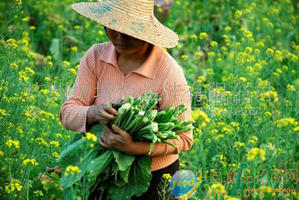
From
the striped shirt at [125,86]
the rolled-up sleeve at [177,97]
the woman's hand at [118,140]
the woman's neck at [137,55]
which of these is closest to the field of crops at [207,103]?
the rolled-up sleeve at [177,97]

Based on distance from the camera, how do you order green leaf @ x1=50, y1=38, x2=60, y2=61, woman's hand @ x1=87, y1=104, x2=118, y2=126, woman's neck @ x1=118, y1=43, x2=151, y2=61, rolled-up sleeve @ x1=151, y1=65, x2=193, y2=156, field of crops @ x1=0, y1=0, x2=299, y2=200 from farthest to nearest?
1. green leaf @ x1=50, y1=38, x2=60, y2=61
2. field of crops @ x1=0, y1=0, x2=299, y2=200
3. woman's neck @ x1=118, y1=43, x2=151, y2=61
4. rolled-up sleeve @ x1=151, y1=65, x2=193, y2=156
5. woman's hand @ x1=87, y1=104, x2=118, y2=126

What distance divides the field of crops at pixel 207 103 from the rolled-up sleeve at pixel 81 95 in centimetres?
39

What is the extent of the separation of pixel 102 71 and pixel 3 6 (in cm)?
362

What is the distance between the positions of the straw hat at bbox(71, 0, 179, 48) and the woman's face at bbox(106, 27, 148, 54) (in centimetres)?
7

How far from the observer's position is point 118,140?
242 centimetres

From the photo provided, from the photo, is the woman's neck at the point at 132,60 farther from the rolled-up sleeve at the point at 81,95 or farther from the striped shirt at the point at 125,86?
the rolled-up sleeve at the point at 81,95

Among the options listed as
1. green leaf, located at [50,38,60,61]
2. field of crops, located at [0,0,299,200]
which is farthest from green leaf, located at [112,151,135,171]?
green leaf, located at [50,38,60,61]

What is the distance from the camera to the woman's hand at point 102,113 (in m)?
2.39

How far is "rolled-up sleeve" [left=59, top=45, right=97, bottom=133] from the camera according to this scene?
2.67 meters

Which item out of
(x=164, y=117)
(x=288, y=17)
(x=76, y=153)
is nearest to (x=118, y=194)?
(x=76, y=153)

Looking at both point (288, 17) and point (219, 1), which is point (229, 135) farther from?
point (219, 1)

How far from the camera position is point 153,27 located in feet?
8.91

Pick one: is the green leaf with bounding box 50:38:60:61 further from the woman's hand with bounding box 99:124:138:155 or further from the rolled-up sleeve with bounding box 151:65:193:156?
the woman's hand with bounding box 99:124:138:155

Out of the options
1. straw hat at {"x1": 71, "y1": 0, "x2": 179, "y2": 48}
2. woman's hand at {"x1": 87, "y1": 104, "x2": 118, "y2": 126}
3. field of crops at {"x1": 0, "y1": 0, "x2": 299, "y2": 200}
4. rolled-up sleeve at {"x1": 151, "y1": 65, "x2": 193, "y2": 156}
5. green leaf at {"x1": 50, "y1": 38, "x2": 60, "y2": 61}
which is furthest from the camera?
green leaf at {"x1": 50, "y1": 38, "x2": 60, "y2": 61}
